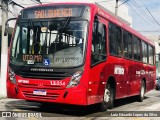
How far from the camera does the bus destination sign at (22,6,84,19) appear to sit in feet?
34.3

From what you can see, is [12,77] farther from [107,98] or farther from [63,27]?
[107,98]

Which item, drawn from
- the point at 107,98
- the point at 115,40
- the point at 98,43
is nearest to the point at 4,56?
the point at 115,40

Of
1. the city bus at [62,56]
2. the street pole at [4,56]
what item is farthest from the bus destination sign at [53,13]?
the street pole at [4,56]

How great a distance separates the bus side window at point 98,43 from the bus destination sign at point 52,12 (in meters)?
0.65

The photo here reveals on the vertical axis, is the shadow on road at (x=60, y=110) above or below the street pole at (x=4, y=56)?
below

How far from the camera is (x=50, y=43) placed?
10305 millimetres

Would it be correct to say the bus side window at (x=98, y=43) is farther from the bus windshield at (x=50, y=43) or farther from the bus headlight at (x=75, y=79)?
the bus headlight at (x=75, y=79)

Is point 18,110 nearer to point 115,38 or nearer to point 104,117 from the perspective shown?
point 104,117

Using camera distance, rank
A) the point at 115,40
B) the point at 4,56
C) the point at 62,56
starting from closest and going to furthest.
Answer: the point at 62,56, the point at 115,40, the point at 4,56

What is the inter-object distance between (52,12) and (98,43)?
1.64 metres

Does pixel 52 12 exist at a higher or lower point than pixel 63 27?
higher

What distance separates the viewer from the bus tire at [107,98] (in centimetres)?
1159

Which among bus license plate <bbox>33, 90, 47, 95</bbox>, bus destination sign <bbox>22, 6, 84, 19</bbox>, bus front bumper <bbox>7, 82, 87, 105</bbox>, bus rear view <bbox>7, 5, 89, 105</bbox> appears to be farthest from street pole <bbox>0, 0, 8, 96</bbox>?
bus license plate <bbox>33, 90, 47, 95</bbox>

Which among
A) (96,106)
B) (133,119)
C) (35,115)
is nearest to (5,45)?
(96,106)
